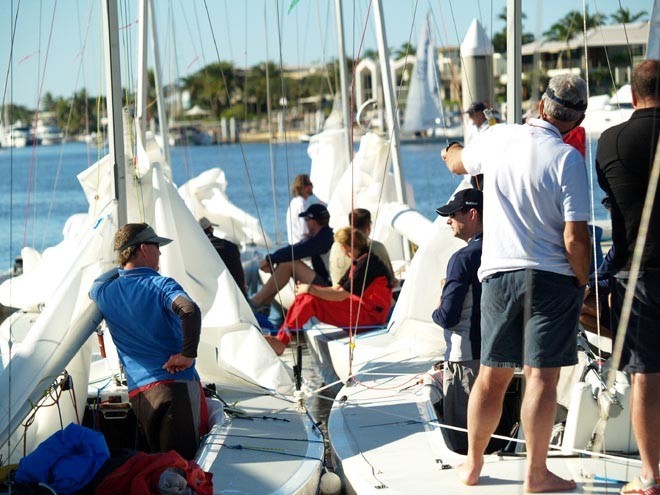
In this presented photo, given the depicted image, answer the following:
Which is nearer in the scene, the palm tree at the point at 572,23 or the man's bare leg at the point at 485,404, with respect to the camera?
the man's bare leg at the point at 485,404

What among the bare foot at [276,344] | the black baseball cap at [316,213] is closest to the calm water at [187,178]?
the black baseball cap at [316,213]

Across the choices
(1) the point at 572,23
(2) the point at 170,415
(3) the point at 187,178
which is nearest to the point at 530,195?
(2) the point at 170,415

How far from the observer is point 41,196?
40.4 meters

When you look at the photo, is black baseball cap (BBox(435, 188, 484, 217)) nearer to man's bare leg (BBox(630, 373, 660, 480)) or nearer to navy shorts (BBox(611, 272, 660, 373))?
navy shorts (BBox(611, 272, 660, 373))

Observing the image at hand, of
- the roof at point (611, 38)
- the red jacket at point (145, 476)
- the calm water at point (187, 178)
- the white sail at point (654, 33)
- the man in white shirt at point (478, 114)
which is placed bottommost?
the calm water at point (187, 178)

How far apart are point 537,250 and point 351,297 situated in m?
3.92

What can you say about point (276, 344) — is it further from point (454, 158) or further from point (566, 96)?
point (566, 96)

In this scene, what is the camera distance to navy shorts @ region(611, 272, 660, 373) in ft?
13.7

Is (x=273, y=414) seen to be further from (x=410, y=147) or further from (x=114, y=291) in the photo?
(x=410, y=147)

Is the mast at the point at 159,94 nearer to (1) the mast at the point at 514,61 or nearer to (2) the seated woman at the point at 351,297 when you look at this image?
(2) the seated woman at the point at 351,297

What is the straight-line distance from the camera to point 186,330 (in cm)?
504

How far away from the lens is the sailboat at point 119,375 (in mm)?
4914

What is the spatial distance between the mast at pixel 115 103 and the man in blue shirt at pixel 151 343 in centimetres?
95

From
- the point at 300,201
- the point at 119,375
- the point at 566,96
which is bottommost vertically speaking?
the point at 119,375
